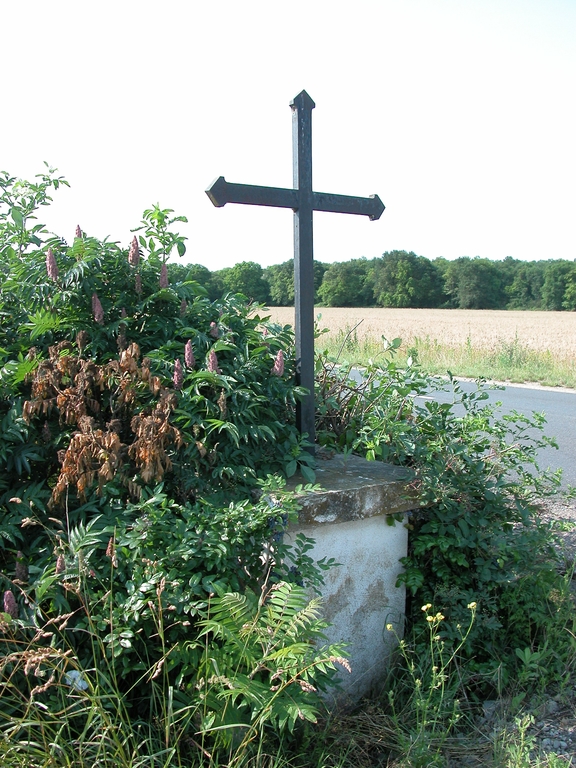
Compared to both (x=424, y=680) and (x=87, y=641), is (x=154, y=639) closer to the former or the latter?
(x=87, y=641)

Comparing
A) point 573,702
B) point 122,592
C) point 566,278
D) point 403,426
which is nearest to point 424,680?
point 573,702

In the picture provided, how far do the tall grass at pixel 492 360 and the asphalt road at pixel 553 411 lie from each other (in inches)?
36.2

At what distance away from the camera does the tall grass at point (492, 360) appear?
13.5 meters

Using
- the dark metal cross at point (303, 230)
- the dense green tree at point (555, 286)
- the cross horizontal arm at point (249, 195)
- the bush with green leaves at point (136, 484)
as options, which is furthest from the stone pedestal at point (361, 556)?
the dense green tree at point (555, 286)

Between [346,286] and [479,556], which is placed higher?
[346,286]

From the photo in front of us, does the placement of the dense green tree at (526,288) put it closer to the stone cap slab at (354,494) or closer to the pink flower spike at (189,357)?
the stone cap slab at (354,494)

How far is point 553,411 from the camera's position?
9719mm

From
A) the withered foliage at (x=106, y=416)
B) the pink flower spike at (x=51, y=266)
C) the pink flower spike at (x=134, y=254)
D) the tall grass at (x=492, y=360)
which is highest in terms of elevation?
the pink flower spike at (x=134, y=254)

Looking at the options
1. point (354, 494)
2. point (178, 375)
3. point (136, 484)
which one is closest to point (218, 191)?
point (178, 375)

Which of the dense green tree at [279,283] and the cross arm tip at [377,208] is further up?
the dense green tree at [279,283]

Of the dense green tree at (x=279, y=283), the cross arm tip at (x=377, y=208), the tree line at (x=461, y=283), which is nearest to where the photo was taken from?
the cross arm tip at (x=377, y=208)

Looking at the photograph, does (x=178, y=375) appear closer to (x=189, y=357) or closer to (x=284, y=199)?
(x=189, y=357)

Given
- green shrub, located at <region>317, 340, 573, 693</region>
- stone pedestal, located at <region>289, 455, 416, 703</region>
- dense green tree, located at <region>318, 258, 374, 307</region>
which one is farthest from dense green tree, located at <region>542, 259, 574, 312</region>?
stone pedestal, located at <region>289, 455, 416, 703</region>

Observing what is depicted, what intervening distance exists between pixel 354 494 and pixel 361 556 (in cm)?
35
